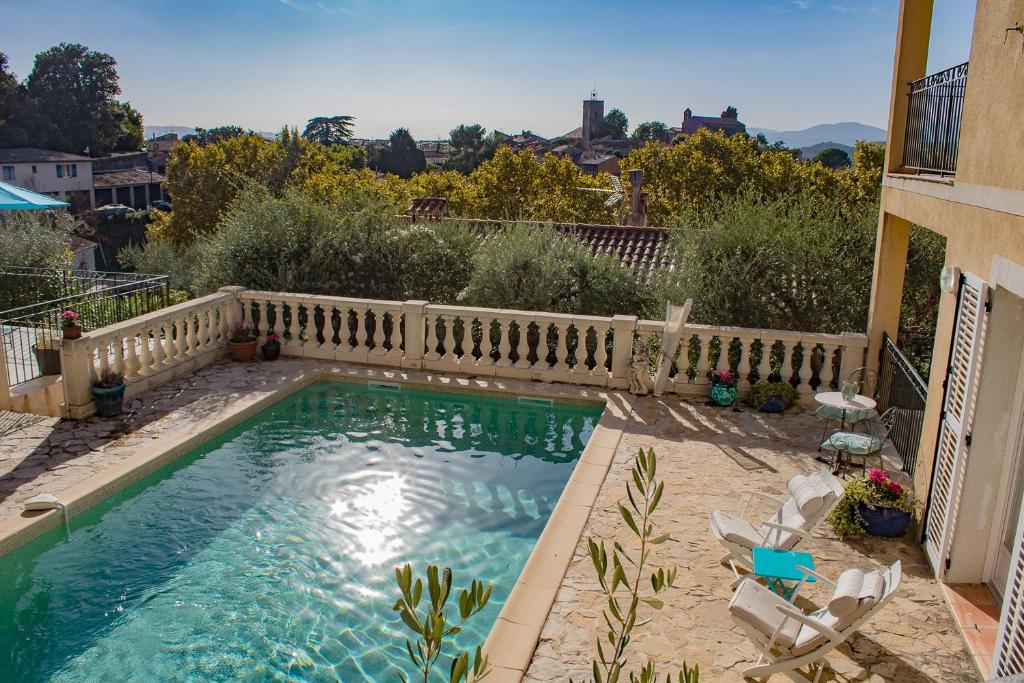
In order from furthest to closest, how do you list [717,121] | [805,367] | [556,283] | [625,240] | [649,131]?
[717,121] < [649,131] < [625,240] < [556,283] < [805,367]

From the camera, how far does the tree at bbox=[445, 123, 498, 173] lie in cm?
11231

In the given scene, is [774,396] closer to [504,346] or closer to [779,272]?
[779,272]

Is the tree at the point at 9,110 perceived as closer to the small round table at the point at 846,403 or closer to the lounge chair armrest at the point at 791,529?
the small round table at the point at 846,403

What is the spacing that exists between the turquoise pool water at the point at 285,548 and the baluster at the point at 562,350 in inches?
56.3

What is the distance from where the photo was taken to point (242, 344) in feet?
45.0

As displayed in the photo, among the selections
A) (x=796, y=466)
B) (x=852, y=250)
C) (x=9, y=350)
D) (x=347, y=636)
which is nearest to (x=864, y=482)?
(x=796, y=466)

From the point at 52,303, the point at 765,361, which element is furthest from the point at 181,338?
the point at 765,361

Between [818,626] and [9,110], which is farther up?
[9,110]

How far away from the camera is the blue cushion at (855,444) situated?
29.5ft

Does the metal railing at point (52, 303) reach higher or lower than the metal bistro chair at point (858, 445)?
higher

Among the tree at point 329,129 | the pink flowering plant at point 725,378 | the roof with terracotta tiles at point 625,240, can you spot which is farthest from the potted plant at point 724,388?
the tree at point 329,129

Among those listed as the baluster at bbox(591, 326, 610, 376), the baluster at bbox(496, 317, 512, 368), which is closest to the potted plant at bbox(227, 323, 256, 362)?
the baluster at bbox(496, 317, 512, 368)

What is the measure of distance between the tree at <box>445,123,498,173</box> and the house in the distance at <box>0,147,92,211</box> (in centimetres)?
4905

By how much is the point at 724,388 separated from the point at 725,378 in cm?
16
